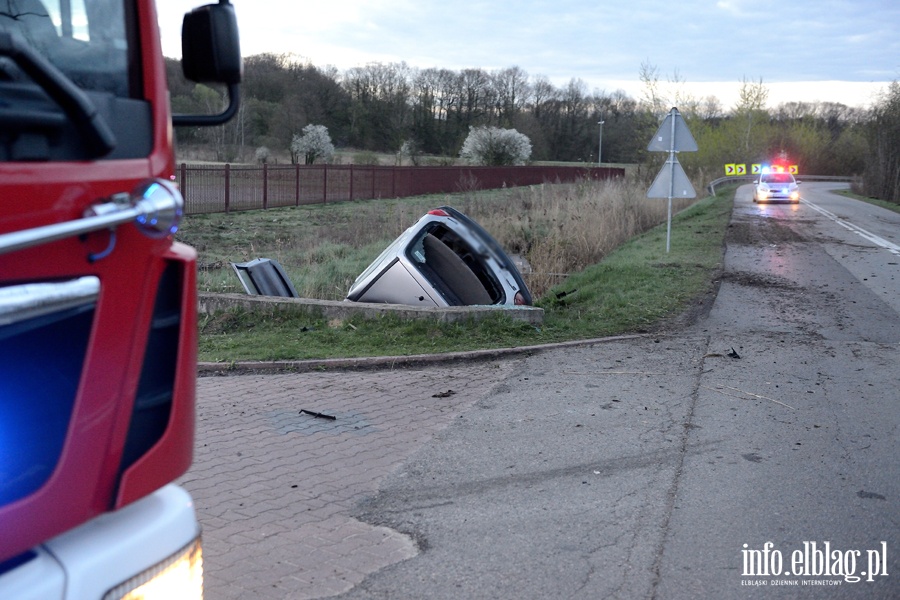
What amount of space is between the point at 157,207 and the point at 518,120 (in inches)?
3049

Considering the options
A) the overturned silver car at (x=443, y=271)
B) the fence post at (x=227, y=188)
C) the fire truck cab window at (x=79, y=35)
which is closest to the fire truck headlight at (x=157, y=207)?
the fire truck cab window at (x=79, y=35)

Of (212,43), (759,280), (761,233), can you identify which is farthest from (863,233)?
(212,43)

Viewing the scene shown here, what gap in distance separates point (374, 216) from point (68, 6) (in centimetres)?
2026

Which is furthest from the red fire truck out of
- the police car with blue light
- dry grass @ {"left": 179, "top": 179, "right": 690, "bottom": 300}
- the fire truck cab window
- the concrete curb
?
the police car with blue light

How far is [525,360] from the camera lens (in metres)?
8.16

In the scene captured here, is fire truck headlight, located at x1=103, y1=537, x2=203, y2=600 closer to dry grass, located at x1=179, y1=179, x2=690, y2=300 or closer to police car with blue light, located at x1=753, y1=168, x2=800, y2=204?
dry grass, located at x1=179, y1=179, x2=690, y2=300

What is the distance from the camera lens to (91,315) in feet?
6.12

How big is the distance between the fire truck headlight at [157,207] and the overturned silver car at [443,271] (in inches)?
290

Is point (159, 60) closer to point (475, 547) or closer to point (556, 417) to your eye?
point (475, 547)

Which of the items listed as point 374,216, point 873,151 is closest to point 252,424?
point 374,216

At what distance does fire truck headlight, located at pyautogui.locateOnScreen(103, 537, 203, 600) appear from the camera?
194cm

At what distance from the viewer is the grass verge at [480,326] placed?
8300mm

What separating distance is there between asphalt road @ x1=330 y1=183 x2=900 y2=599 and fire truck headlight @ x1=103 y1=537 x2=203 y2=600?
172 cm

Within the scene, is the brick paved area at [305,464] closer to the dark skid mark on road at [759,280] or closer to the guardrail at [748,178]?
the dark skid mark on road at [759,280]
